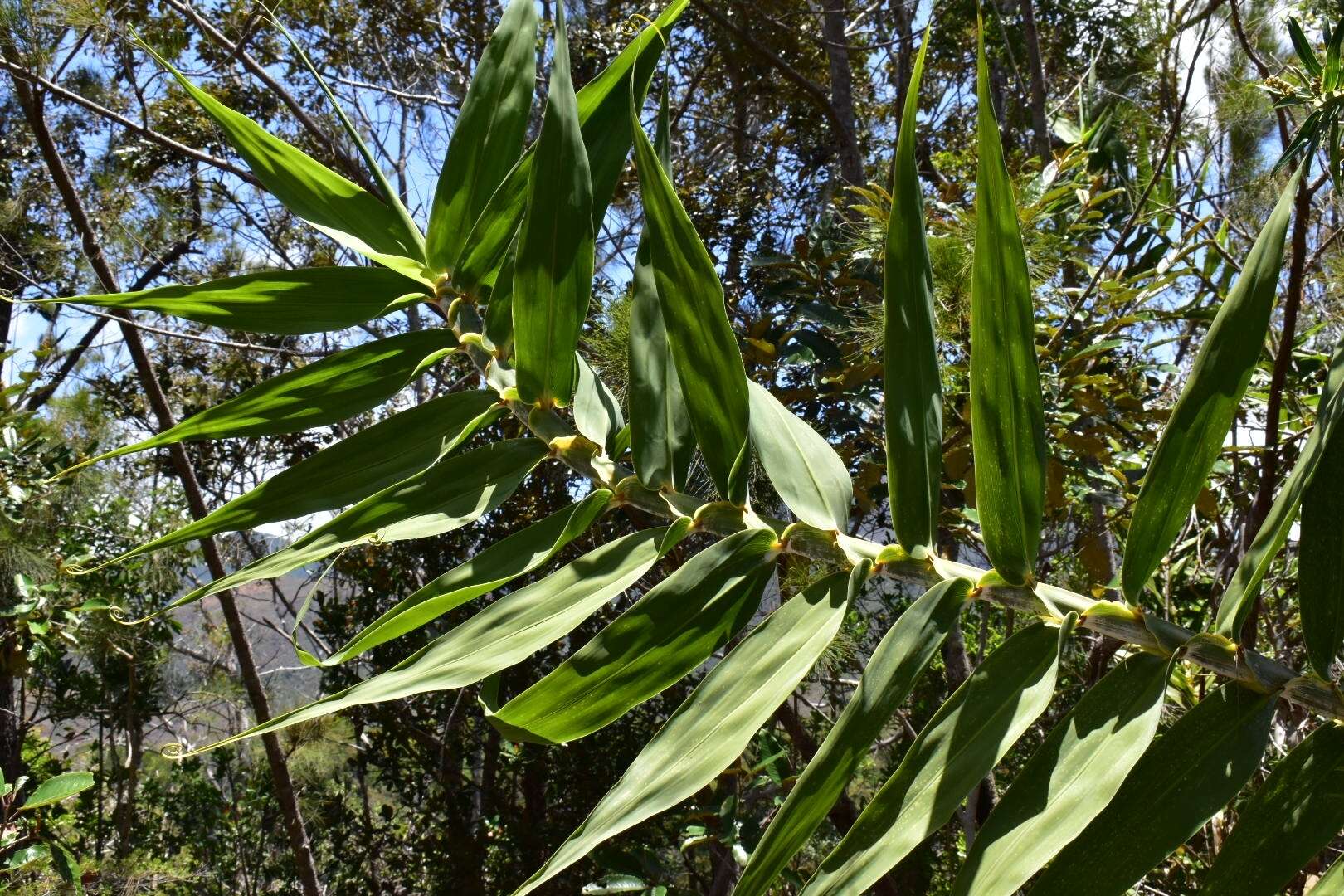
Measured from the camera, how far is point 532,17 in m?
0.41

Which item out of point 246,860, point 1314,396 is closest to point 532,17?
point 1314,396

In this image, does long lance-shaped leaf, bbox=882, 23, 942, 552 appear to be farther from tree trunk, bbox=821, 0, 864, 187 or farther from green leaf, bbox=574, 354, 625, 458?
tree trunk, bbox=821, 0, 864, 187

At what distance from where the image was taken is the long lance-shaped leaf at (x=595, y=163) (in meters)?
0.38

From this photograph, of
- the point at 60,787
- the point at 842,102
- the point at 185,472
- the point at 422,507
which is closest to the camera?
the point at 422,507

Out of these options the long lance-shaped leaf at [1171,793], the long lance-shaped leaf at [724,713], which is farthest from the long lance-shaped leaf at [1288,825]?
the long lance-shaped leaf at [724,713]

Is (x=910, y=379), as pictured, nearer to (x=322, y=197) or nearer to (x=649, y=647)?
(x=649, y=647)

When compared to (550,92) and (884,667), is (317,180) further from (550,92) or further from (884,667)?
(884,667)

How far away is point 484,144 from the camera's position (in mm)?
408

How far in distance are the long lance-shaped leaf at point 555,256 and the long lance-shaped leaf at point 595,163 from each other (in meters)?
0.03

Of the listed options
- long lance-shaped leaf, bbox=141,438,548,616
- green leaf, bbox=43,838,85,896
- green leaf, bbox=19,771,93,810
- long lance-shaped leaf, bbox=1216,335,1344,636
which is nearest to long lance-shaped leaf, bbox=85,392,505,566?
long lance-shaped leaf, bbox=141,438,548,616

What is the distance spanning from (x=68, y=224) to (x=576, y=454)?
12.8 ft

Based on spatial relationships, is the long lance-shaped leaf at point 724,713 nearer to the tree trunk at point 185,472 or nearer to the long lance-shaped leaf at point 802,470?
the long lance-shaped leaf at point 802,470

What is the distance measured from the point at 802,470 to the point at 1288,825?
17 cm

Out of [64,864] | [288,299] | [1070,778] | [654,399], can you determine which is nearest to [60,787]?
[64,864]
